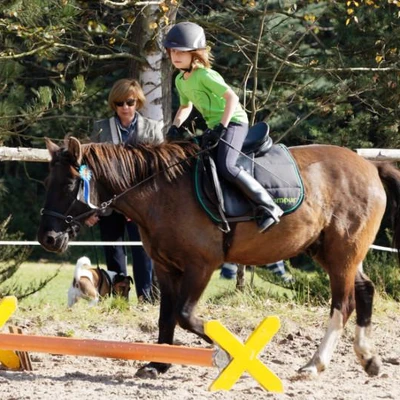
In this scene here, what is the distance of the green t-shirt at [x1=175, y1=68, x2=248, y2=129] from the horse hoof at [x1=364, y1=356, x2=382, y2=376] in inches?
74.3

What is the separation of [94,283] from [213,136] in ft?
9.48

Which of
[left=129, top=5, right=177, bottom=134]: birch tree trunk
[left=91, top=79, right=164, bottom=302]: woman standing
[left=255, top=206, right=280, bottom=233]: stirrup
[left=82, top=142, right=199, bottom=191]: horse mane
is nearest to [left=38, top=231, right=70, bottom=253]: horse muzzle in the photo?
[left=82, top=142, right=199, bottom=191]: horse mane

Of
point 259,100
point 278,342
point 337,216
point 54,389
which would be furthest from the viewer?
point 259,100

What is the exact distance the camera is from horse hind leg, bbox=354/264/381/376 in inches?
274

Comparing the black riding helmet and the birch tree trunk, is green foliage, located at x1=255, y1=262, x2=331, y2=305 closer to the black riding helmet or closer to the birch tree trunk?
the birch tree trunk

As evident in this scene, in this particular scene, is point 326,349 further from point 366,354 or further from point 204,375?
→ point 204,375

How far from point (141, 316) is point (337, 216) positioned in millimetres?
2070

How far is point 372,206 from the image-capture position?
23.7 ft

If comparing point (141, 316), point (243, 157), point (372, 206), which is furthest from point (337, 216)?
point (141, 316)

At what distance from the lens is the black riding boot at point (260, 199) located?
6641 mm

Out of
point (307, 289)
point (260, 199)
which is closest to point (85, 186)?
→ point (260, 199)

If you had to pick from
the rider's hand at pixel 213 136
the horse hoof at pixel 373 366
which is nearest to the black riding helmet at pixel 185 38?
the rider's hand at pixel 213 136

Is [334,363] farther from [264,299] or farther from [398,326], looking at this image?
[264,299]

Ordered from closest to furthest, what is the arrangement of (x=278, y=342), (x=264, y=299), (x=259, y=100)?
(x=278, y=342) → (x=264, y=299) → (x=259, y=100)
